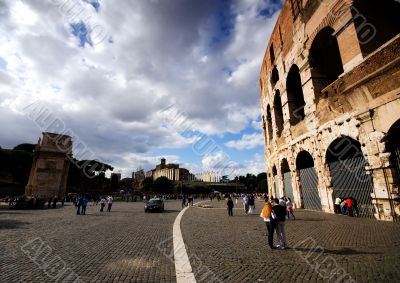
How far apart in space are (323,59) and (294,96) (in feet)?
11.7

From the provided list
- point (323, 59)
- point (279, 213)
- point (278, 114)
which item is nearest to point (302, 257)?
point (279, 213)

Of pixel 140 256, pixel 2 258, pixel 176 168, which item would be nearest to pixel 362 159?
pixel 140 256

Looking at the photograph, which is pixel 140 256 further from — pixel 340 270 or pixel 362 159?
pixel 362 159

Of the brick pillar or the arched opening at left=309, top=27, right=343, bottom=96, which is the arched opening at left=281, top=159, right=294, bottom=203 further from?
the brick pillar

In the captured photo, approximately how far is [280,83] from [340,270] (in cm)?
1665

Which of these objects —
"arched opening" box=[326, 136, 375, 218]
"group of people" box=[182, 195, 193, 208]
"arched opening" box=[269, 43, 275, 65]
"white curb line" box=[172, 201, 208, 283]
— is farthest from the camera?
"group of people" box=[182, 195, 193, 208]

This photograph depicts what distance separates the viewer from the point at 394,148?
31.6 ft

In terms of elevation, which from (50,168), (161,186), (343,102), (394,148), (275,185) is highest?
(343,102)

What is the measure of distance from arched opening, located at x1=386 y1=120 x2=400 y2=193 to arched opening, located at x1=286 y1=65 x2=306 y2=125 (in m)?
7.53

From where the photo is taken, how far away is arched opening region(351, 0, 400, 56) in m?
10.8

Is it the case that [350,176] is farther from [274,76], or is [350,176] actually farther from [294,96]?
[274,76]

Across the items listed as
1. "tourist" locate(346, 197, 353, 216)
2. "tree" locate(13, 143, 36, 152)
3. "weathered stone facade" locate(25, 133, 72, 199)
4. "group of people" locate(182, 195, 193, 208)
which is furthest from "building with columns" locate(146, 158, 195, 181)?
"tourist" locate(346, 197, 353, 216)

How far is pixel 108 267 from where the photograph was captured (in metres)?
4.48

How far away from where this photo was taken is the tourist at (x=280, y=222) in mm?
5828
